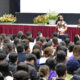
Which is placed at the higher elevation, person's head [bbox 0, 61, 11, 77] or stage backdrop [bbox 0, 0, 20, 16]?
person's head [bbox 0, 61, 11, 77]

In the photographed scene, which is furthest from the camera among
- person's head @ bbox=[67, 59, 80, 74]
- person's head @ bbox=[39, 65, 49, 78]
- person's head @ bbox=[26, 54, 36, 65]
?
person's head @ bbox=[26, 54, 36, 65]

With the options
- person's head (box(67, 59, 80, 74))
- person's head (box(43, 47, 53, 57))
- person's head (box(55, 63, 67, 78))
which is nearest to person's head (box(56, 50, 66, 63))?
person's head (box(43, 47, 53, 57))

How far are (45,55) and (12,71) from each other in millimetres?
859

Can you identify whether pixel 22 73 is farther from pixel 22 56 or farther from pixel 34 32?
pixel 34 32

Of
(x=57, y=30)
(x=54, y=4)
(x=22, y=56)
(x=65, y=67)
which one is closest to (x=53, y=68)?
(x=65, y=67)

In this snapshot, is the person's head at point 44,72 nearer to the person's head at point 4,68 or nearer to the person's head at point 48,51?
the person's head at point 4,68

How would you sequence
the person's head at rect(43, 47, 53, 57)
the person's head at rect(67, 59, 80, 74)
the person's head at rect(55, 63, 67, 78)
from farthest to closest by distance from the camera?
1. the person's head at rect(43, 47, 53, 57)
2. the person's head at rect(67, 59, 80, 74)
3. the person's head at rect(55, 63, 67, 78)

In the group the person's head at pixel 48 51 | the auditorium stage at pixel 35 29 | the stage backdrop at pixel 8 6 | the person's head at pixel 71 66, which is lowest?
the auditorium stage at pixel 35 29

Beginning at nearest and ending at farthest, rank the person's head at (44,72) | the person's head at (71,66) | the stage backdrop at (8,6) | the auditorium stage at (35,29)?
the person's head at (44,72) < the person's head at (71,66) < the auditorium stage at (35,29) < the stage backdrop at (8,6)

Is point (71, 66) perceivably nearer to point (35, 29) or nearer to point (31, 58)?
point (31, 58)

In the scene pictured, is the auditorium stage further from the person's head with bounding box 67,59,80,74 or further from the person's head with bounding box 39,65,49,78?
the person's head with bounding box 39,65,49,78

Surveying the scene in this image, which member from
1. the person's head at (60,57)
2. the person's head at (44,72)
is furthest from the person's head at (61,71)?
the person's head at (60,57)

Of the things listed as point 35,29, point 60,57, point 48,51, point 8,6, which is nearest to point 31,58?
point 60,57

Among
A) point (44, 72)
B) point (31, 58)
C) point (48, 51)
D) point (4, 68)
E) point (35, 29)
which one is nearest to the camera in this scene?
point (44, 72)
